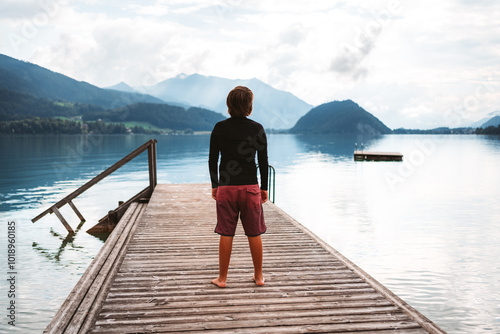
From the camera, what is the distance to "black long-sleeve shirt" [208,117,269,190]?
14.9 ft

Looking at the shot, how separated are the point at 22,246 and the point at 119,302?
11.6 m

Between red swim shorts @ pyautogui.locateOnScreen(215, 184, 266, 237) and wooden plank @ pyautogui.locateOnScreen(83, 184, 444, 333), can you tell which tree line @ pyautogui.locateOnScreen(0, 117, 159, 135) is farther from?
red swim shorts @ pyautogui.locateOnScreen(215, 184, 266, 237)

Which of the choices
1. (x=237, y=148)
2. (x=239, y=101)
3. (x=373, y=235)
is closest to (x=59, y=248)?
(x=237, y=148)

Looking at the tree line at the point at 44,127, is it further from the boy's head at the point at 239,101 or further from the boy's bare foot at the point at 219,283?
the boy's head at the point at 239,101

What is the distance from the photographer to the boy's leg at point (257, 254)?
189 inches

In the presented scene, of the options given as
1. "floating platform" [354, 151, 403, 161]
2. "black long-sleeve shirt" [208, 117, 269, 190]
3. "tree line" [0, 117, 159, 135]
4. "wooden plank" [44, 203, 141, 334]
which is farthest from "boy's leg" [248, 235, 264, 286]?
"tree line" [0, 117, 159, 135]

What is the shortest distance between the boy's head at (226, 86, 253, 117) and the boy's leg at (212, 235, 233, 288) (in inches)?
61.6

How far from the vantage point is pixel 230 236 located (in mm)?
4742

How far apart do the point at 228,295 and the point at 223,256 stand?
48cm

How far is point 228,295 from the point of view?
4652 mm

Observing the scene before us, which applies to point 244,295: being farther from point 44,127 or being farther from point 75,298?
point 44,127

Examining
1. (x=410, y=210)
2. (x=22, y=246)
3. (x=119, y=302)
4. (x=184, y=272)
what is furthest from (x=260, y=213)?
(x=410, y=210)

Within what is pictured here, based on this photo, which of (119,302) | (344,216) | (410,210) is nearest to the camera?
(119,302)

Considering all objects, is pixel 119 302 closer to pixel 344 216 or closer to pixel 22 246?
pixel 22 246
